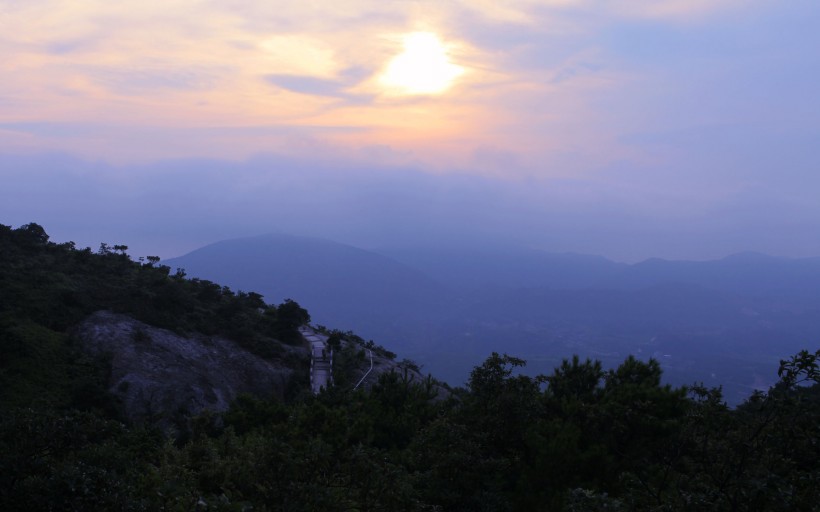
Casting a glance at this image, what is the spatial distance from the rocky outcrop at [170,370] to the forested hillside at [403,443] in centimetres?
95

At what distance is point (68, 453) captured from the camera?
25.2 ft

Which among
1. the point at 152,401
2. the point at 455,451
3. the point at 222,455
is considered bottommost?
the point at 152,401

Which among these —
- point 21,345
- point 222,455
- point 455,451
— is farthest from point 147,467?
point 21,345

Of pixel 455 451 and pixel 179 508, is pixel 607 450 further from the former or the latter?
pixel 179 508

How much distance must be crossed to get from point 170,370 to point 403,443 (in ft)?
42.8

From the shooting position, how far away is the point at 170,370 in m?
24.6

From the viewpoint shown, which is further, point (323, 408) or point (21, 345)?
point (21, 345)

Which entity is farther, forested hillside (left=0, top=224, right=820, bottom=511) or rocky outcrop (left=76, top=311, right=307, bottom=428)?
rocky outcrop (left=76, top=311, right=307, bottom=428)

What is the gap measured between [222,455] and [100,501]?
652 centimetres

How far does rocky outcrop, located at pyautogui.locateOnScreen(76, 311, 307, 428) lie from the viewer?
870 inches

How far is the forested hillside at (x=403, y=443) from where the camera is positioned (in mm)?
6445

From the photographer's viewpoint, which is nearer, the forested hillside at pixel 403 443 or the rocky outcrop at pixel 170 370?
the forested hillside at pixel 403 443

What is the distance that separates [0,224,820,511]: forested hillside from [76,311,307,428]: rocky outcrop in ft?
3.13

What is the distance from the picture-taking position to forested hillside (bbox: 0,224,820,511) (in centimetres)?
645
